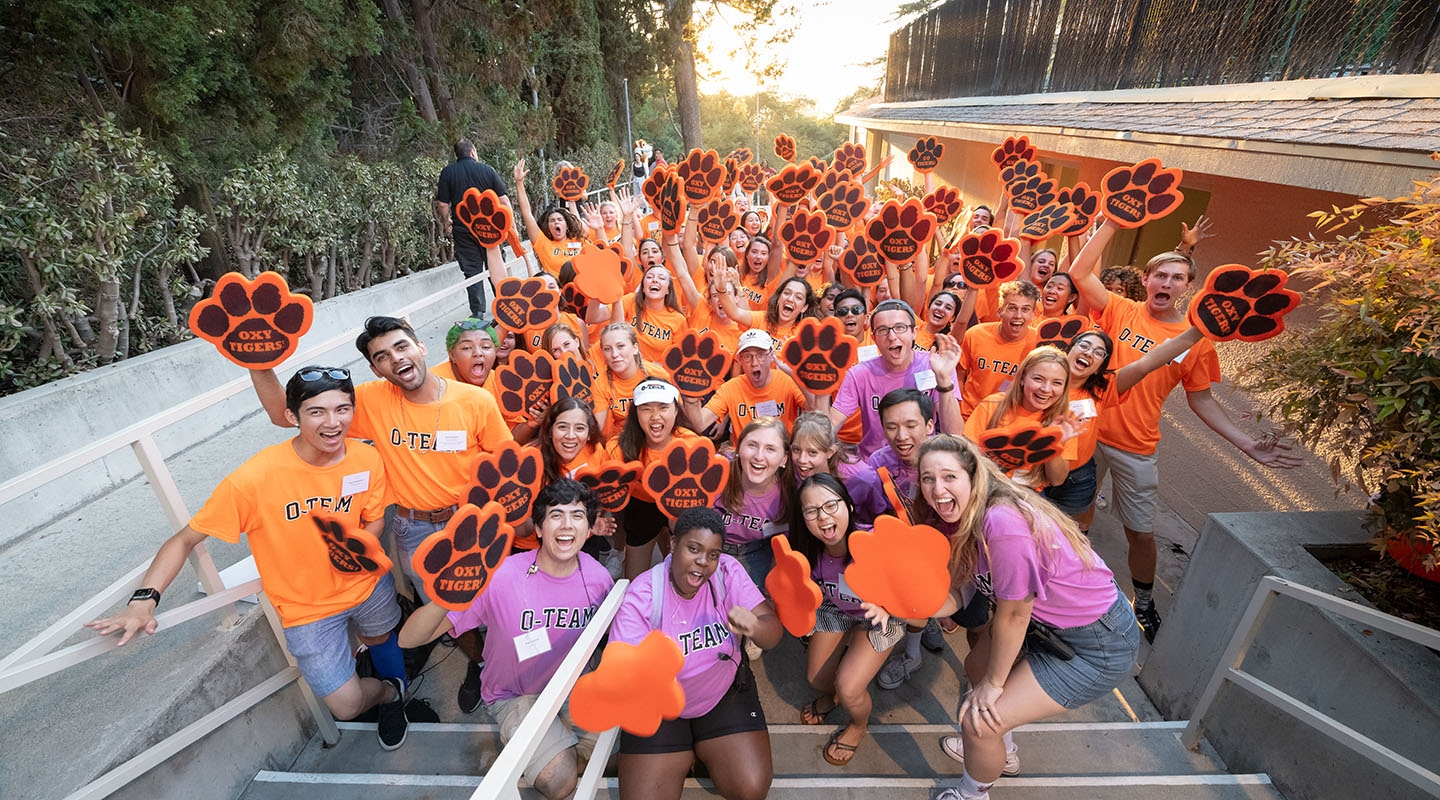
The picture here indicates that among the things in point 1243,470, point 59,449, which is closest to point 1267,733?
point 1243,470

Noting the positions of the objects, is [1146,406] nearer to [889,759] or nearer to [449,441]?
[889,759]

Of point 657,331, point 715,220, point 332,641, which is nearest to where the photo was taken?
point 332,641

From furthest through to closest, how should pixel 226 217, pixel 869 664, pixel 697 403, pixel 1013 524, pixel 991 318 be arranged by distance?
1. pixel 226 217
2. pixel 991 318
3. pixel 697 403
4. pixel 869 664
5. pixel 1013 524

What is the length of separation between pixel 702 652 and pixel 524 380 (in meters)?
1.57

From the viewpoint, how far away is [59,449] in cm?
343

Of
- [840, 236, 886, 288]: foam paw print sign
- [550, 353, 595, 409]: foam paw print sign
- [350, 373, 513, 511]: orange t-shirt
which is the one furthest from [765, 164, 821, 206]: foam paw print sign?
[350, 373, 513, 511]: orange t-shirt

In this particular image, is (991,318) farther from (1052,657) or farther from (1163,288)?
(1052,657)

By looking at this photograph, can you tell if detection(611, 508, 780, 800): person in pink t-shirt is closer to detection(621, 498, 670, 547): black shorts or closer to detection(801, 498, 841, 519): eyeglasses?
detection(801, 498, 841, 519): eyeglasses

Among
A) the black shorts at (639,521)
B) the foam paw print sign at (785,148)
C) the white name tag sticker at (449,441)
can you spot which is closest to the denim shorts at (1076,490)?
the black shorts at (639,521)

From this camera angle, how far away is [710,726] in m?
2.39

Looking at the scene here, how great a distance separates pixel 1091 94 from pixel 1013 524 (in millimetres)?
7336

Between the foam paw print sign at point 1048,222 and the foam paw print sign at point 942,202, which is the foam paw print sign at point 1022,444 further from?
the foam paw print sign at point 942,202

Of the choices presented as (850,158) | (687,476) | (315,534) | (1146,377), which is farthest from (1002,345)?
(850,158)

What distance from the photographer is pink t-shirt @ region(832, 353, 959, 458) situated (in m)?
3.20
